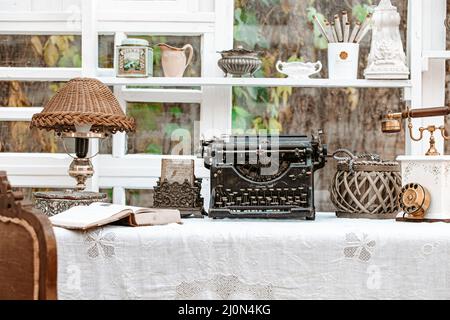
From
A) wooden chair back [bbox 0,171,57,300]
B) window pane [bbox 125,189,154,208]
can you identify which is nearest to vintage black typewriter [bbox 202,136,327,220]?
window pane [bbox 125,189,154,208]

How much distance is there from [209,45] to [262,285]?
135 cm

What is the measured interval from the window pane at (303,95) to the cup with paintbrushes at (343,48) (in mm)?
159

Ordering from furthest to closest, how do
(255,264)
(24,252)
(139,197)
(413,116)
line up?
(139,197)
(413,116)
(255,264)
(24,252)

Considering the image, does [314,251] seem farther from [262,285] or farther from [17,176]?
[17,176]

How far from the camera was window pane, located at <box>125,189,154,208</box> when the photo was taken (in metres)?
3.43

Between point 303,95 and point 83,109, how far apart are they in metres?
1.08

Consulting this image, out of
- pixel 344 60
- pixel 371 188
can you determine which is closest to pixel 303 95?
pixel 344 60

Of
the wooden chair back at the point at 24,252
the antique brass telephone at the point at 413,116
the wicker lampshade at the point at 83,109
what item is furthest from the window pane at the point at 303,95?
the wooden chair back at the point at 24,252

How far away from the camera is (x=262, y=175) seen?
2.91 m

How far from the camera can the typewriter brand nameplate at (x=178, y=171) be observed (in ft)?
9.80

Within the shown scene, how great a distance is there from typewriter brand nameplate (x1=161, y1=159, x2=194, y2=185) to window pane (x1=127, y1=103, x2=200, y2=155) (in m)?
0.45

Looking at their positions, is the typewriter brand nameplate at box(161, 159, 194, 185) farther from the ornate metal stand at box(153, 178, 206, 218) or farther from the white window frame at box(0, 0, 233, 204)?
the white window frame at box(0, 0, 233, 204)

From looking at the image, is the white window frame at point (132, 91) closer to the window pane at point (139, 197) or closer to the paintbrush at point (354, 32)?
the window pane at point (139, 197)

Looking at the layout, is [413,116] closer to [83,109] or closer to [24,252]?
[83,109]
